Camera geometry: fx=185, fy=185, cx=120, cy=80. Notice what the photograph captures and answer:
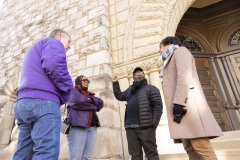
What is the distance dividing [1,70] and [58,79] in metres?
4.74

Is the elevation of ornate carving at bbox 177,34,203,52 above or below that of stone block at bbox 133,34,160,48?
above

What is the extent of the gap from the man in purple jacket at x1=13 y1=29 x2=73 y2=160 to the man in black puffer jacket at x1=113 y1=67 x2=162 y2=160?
943 mm

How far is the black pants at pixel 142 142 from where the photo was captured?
1989mm

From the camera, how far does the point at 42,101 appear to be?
1.35 m

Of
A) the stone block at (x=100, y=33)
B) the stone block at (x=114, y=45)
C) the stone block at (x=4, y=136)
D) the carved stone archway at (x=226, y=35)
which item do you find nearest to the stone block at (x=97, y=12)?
the stone block at (x=100, y=33)

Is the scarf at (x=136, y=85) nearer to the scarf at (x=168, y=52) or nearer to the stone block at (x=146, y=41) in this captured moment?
the scarf at (x=168, y=52)

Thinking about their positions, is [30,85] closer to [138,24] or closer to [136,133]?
[136,133]

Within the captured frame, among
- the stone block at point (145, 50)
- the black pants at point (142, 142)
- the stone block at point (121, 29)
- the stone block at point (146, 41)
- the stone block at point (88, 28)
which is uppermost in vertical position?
the stone block at point (88, 28)

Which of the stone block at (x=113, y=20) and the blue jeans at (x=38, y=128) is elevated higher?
the stone block at (x=113, y=20)

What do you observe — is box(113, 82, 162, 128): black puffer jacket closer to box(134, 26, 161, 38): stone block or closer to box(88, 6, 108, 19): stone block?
box(134, 26, 161, 38): stone block

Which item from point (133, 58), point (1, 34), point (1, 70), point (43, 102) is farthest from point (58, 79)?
point (1, 34)

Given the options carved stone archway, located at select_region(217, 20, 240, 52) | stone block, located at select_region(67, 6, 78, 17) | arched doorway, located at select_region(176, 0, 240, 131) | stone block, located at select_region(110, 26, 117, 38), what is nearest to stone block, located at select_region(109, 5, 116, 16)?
stone block, located at select_region(110, 26, 117, 38)

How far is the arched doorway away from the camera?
4973mm

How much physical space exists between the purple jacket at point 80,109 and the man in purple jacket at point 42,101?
71cm
